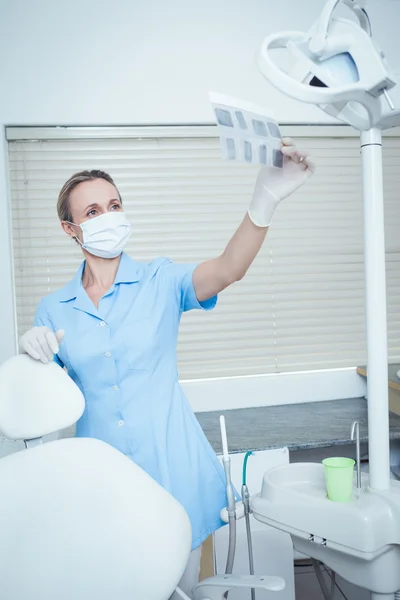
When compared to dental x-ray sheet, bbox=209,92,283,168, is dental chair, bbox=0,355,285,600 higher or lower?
lower

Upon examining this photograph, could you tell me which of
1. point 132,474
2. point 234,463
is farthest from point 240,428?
point 132,474

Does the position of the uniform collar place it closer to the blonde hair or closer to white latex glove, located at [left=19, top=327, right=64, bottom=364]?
the blonde hair

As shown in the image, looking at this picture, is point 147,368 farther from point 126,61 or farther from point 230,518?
point 126,61

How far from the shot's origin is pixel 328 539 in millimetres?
1148

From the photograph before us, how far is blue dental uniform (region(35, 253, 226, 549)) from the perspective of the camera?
1463mm

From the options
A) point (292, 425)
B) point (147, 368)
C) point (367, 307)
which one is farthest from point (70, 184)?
point (292, 425)

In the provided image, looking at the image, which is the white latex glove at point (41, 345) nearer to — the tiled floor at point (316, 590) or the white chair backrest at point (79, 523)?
the white chair backrest at point (79, 523)

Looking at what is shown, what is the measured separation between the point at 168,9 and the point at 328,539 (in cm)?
229

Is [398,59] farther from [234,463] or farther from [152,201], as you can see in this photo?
[234,463]

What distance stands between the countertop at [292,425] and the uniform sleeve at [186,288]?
71 centimetres

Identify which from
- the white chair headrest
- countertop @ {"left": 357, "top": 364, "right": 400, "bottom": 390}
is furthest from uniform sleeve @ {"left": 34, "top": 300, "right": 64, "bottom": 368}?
countertop @ {"left": 357, "top": 364, "right": 400, "bottom": 390}

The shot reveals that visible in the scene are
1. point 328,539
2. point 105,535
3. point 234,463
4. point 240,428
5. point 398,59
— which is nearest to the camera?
point 105,535

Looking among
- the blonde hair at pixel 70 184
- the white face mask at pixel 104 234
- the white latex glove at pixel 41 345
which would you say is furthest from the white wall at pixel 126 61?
the white latex glove at pixel 41 345

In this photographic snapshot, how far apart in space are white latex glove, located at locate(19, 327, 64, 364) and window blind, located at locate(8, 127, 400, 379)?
1.44 metres
